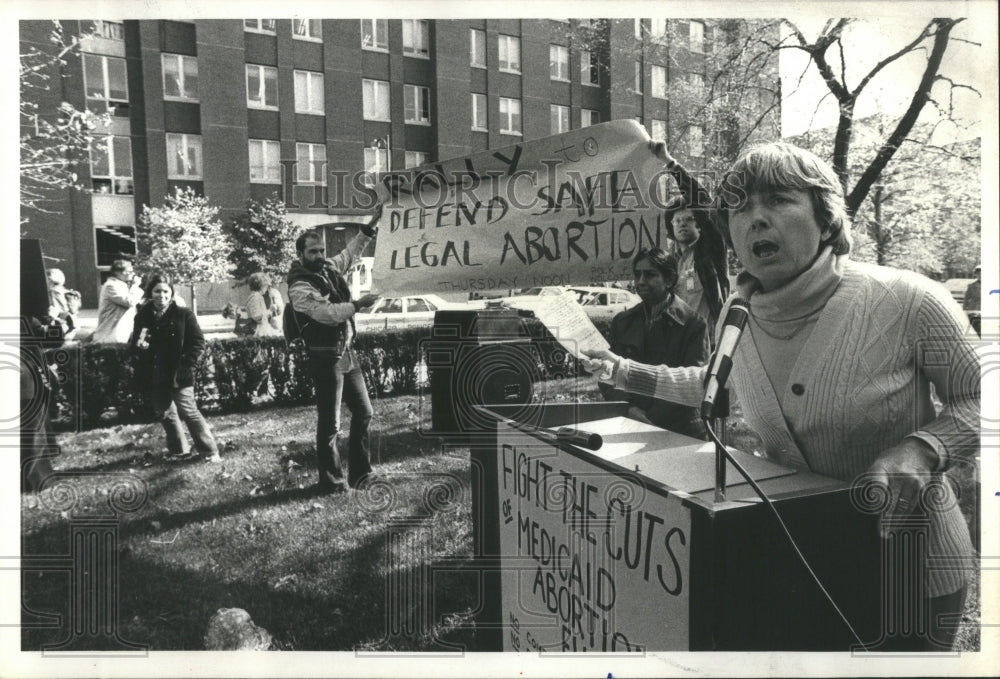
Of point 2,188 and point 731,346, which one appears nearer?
point 731,346

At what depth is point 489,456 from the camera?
2.52 meters

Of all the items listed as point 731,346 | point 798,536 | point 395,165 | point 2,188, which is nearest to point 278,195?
point 395,165

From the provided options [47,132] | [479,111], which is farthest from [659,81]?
[47,132]

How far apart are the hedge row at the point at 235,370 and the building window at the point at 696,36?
1.10 metres

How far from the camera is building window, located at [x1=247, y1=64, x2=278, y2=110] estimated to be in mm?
2596

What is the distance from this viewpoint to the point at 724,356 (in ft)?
4.89

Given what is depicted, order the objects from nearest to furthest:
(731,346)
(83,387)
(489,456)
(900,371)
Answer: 1. (731,346)
2. (900,371)
3. (489,456)
4. (83,387)

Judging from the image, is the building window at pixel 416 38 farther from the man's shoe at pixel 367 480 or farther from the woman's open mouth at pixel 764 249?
the man's shoe at pixel 367 480

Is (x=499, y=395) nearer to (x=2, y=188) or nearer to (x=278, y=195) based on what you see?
(x=278, y=195)

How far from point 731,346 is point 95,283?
2290 millimetres

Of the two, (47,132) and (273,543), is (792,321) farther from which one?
(47,132)

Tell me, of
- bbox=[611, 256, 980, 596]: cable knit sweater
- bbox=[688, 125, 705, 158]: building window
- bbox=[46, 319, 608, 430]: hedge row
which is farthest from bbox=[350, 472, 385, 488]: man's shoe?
bbox=[688, 125, 705, 158]: building window

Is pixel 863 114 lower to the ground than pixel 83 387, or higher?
higher

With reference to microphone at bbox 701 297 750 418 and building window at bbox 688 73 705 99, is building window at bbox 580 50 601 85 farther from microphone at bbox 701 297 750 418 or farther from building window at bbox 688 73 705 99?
microphone at bbox 701 297 750 418
